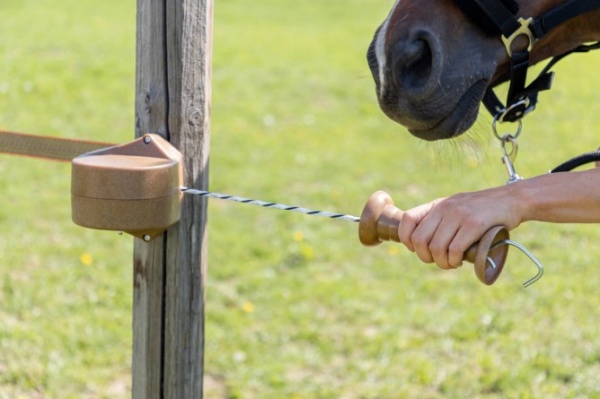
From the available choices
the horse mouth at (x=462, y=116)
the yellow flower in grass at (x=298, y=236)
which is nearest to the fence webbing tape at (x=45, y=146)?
the horse mouth at (x=462, y=116)

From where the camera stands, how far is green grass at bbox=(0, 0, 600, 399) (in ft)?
13.1

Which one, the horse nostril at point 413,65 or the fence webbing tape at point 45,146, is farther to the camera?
A: the fence webbing tape at point 45,146

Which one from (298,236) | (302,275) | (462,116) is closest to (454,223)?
(462,116)

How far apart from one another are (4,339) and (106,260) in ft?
3.96

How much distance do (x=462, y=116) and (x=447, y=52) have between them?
0.18 meters

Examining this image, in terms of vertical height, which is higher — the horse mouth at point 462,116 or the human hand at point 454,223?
the horse mouth at point 462,116

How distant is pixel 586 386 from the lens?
3930 mm

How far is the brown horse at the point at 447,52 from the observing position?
211cm

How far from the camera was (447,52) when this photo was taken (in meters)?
2.12

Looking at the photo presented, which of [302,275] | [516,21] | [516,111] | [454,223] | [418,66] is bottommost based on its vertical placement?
[302,275]

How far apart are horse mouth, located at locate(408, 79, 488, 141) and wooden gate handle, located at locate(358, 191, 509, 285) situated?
0.35 meters

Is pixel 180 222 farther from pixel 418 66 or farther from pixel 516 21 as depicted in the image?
pixel 516 21

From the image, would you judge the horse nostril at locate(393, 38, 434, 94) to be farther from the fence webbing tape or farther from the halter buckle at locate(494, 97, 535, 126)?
the fence webbing tape

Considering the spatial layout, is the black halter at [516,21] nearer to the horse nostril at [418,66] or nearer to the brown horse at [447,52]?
the brown horse at [447,52]
